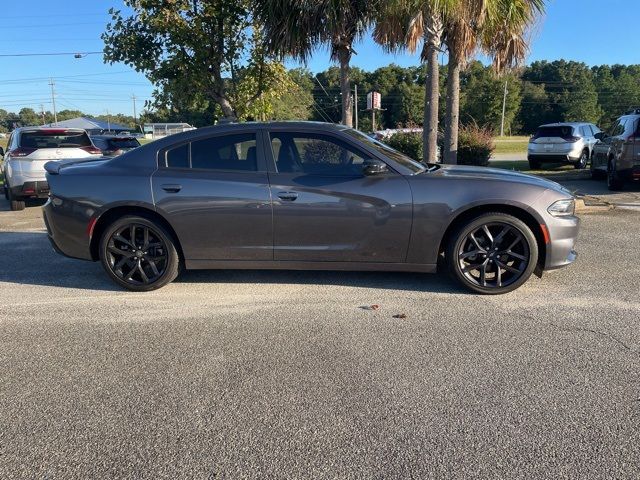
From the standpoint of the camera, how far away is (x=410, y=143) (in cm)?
1513

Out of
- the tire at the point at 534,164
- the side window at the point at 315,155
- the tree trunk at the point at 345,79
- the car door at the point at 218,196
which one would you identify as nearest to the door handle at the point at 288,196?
the car door at the point at 218,196

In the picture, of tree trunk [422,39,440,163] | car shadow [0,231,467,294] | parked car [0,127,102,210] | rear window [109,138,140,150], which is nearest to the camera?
car shadow [0,231,467,294]

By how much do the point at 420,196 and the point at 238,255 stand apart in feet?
5.93

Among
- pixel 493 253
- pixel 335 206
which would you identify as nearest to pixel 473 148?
pixel 493 253

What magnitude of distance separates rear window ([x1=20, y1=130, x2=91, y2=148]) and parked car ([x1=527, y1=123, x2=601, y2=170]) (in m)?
Result: 12.7

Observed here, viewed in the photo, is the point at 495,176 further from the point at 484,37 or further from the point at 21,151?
the point at 21,151

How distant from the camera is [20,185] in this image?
10312 millimetres

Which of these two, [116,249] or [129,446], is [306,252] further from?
[129,446]

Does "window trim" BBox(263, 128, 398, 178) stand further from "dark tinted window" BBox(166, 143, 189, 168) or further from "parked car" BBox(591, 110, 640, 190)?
"parked car" BBox(591, 110, 640, 190)

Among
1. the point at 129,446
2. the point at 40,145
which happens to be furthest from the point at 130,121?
the point at 129,446

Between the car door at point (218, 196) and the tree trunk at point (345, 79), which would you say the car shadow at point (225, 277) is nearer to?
the car door at point (218, 196)

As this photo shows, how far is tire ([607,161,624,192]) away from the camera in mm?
10820

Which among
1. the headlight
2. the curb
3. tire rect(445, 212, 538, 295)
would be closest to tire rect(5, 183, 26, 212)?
tire rect(445, 212, 538, 295)

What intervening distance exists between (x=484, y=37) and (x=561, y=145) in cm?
618
